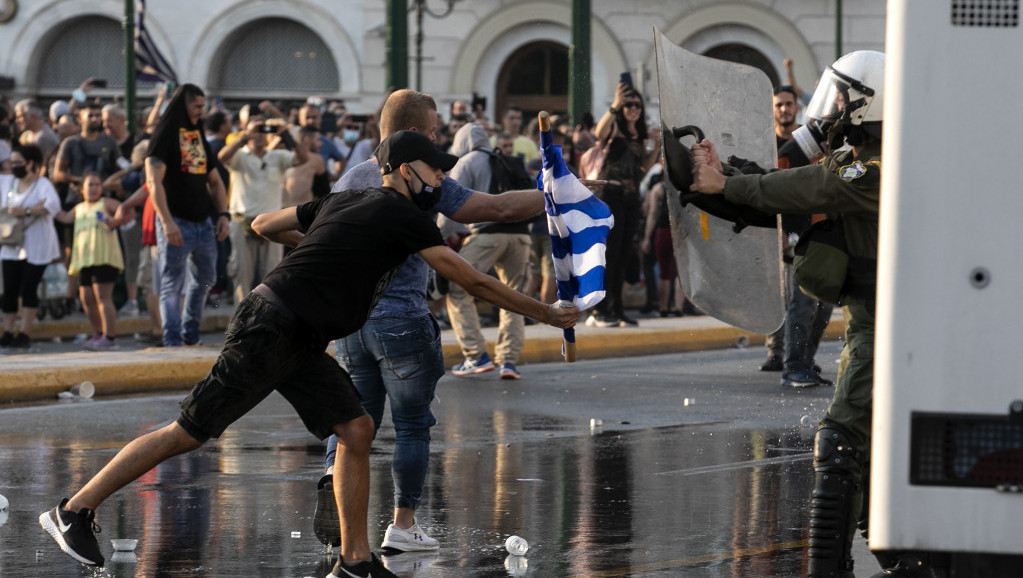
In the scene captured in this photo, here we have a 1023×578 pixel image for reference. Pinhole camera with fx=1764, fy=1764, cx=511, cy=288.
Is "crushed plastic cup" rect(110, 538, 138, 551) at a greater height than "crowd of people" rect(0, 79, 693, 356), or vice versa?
"crowd of people" rect(0, 79, 693, 356)

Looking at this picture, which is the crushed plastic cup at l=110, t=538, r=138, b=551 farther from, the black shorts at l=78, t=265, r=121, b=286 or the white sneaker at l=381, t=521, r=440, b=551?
the black shorts at l=78, t=265, r=121, b=286

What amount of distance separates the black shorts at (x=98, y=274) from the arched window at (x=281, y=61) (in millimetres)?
17758

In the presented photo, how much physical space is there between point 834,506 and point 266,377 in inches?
77.2

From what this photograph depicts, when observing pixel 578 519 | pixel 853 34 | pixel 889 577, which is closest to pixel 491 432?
pixel 578 519

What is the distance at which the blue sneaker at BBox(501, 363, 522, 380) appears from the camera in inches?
487

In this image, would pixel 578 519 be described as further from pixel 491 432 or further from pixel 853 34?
pixel 853 34

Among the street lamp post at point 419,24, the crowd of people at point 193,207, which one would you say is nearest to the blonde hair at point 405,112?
the crowd of people at point 193,207

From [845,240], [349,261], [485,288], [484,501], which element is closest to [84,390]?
[484,501]

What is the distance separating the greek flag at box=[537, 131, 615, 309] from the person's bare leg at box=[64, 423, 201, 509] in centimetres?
143

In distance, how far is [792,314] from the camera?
1201 cm

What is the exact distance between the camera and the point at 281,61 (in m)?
31.6

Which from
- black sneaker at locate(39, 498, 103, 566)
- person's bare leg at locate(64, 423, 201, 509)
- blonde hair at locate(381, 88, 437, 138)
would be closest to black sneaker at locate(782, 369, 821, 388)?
blonde hair at locate(381, 88, 437, 138)

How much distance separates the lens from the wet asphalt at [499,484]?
658 cm

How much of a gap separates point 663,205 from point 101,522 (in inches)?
400
